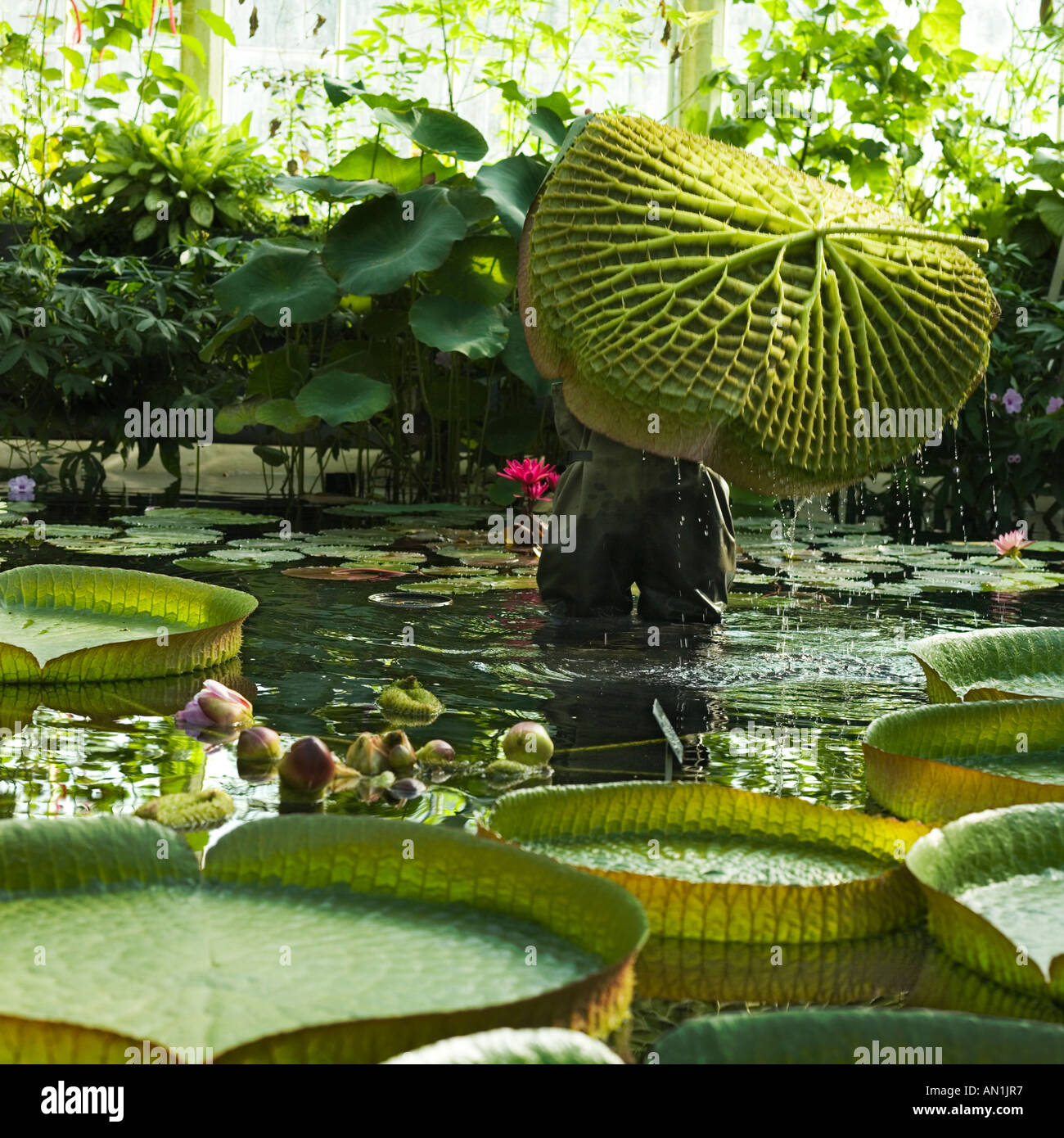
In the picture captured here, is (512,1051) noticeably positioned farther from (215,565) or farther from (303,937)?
(215,565)

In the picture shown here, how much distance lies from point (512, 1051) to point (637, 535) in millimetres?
1865

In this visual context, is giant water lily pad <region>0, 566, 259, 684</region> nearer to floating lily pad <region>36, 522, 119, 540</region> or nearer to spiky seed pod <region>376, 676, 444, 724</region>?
spiky seed pod <region>376, 676, 444, 724</region>

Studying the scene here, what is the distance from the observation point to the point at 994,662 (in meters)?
1.82

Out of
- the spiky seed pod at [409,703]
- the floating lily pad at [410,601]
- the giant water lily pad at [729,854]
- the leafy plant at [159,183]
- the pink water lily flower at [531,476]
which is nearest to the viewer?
the giant water lily pad at [729,854]

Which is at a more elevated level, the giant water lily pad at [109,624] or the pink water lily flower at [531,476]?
the pink water lily flower at [531,476]

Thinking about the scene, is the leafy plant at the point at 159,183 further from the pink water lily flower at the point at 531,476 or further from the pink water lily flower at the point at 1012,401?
the pink water lily flower at the point at 1012,401

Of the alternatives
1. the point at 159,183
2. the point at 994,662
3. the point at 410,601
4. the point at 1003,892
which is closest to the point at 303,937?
the point at 1003,892

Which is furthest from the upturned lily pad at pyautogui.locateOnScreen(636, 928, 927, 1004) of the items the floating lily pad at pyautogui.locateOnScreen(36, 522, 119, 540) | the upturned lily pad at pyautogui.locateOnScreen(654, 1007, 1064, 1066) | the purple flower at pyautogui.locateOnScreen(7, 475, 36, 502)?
the purple flower at pyautogui.locateOnScreen(7, 475, 36, 502)

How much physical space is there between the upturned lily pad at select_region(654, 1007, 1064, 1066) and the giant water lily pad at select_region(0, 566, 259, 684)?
1303 mm

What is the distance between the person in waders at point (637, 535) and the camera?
240cm

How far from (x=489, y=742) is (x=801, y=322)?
0.87m

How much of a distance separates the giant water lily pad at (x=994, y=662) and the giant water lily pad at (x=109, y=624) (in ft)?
3.13

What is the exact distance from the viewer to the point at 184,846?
97 centimetres

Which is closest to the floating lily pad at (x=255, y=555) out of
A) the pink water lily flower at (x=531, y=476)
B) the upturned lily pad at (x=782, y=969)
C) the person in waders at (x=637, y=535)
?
the pink water lily flower at (x=531, y=476)
